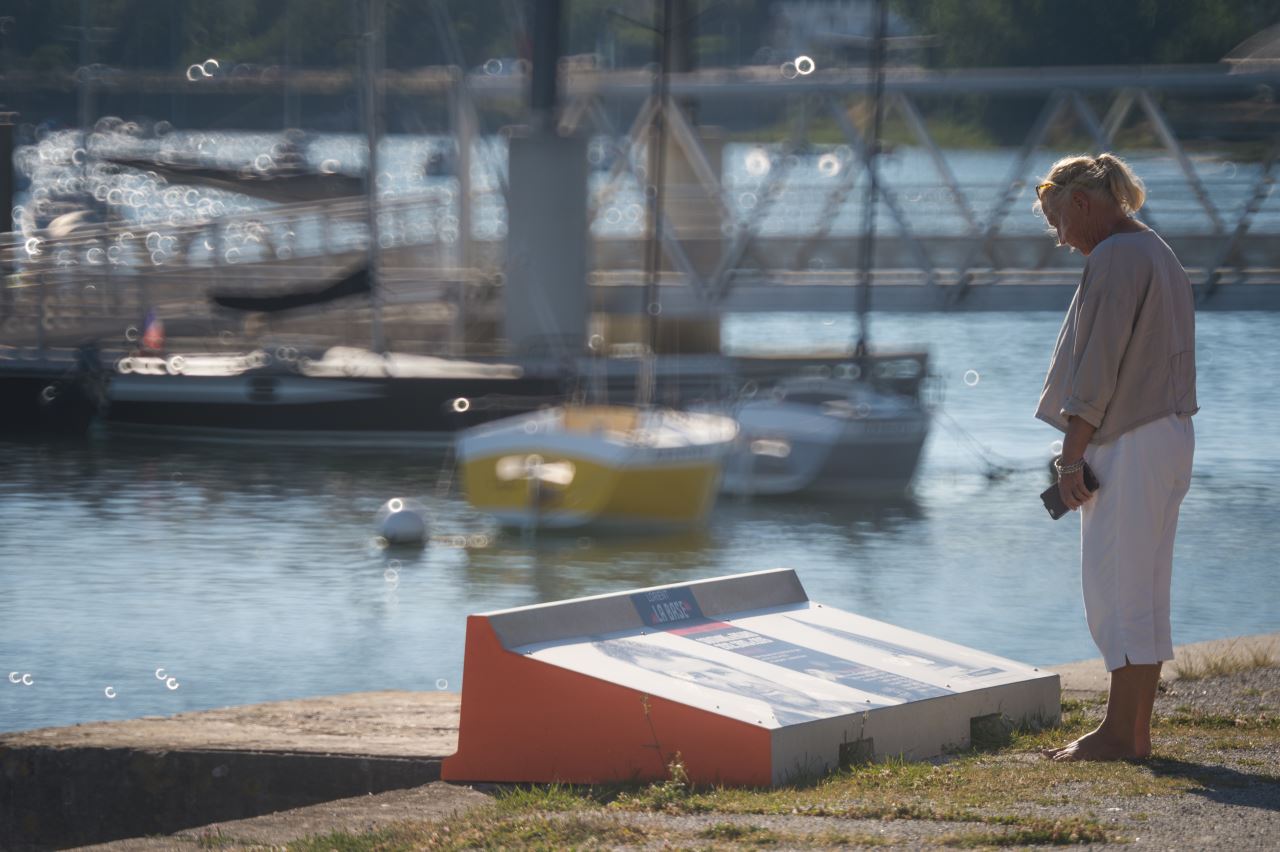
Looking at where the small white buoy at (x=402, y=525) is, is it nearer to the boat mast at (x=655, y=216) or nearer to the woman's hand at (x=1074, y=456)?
the boat mast at (x=655, y=216)

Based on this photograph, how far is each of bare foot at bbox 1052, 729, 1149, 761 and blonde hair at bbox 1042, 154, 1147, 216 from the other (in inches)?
61.6

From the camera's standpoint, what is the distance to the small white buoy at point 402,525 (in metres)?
21.3

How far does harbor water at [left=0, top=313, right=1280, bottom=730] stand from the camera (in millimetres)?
15728

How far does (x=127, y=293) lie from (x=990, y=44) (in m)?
15.5

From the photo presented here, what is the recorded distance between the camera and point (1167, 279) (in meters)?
5.65

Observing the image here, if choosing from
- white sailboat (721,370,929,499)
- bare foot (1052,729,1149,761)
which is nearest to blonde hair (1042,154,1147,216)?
bare foot (1052,729,1149,761)

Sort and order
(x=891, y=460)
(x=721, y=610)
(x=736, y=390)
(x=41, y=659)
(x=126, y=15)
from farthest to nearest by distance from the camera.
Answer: (x=126, y=15) < (x=736, y=390) < (x=891, y=460) < (x=41, y=659) < (x=721, y=610)

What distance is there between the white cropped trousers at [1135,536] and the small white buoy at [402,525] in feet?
52.3

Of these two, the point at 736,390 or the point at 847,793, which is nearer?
the point at 847,793

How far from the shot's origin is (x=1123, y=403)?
5668mm

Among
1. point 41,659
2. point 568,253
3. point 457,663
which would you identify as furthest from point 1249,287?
point 41,659

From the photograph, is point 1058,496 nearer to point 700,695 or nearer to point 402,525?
point 700,695

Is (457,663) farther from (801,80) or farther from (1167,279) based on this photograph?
(801,80)

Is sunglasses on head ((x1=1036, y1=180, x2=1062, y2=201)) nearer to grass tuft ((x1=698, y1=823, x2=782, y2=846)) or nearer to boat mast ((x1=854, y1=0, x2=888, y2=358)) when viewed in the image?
grass tuft ((x1=698, y1=823, x2=782, y2=846))
